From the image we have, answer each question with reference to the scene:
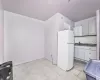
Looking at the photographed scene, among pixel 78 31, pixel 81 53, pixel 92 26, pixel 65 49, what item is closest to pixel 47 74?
pixel 65 49

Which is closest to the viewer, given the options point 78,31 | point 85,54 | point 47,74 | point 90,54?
point 47,74

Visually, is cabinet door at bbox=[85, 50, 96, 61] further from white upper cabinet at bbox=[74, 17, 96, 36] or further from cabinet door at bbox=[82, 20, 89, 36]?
cabinet door at bbox=[82, 20, 89, 36]

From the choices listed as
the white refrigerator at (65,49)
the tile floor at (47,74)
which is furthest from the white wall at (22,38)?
the white refrigerator at (65,49)

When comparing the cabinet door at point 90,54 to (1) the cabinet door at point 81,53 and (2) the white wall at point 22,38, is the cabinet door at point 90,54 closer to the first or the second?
(1) the cabinet door at point 81,53

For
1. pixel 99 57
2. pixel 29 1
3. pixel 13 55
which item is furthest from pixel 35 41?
pixel 99 57

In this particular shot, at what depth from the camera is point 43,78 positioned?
1.76 m

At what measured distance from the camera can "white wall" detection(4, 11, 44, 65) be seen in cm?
250

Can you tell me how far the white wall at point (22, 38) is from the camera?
8.20 feet

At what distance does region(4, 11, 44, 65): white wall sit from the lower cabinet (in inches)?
82.5

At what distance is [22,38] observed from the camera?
2881 mm

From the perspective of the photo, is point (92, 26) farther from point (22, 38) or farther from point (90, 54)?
point (22, 38)

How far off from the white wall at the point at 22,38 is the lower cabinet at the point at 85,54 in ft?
6.87

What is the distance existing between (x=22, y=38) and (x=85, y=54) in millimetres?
3125

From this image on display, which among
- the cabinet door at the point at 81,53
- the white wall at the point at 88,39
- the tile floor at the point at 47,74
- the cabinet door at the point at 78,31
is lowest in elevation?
the tile floor at the point at 47,74
